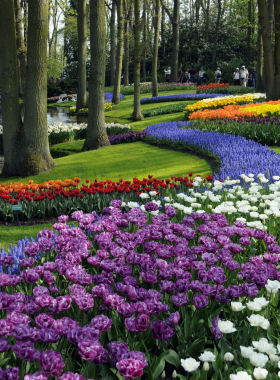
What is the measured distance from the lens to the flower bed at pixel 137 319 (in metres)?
1.74

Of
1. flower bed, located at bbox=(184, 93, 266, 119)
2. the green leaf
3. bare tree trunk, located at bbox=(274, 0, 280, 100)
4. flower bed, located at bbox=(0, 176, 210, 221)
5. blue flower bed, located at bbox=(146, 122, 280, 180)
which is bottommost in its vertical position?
the green leaf

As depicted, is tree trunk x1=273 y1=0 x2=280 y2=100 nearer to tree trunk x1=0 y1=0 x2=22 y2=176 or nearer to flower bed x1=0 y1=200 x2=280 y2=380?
tree trunk x1=0 y1=0 x2=22 y2=176

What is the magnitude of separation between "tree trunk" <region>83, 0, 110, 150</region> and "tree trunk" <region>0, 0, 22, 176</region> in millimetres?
2512

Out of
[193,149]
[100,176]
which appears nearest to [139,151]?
[193,149]

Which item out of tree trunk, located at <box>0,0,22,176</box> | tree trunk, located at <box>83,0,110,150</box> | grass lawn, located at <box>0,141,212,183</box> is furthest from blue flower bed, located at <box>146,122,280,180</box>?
tree trunk, located at <box>0,0,22,176</box>

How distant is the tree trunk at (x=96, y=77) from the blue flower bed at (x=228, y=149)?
1.78m

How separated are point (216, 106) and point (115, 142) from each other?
591 centimetres

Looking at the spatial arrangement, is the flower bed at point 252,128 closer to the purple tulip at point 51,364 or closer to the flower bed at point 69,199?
the flower bed at point 69,199

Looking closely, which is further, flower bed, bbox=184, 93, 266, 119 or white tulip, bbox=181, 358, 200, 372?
flower bed, bbox=184, 93, 266, 119

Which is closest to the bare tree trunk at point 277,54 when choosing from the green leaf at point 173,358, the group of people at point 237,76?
the group of people at point 237,76

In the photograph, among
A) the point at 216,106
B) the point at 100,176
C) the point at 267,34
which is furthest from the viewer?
the point at 216,106

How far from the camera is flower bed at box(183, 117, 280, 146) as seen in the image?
9727mm

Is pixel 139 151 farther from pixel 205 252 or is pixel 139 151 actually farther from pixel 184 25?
pixel 184 25

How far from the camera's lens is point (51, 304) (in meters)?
2.14
